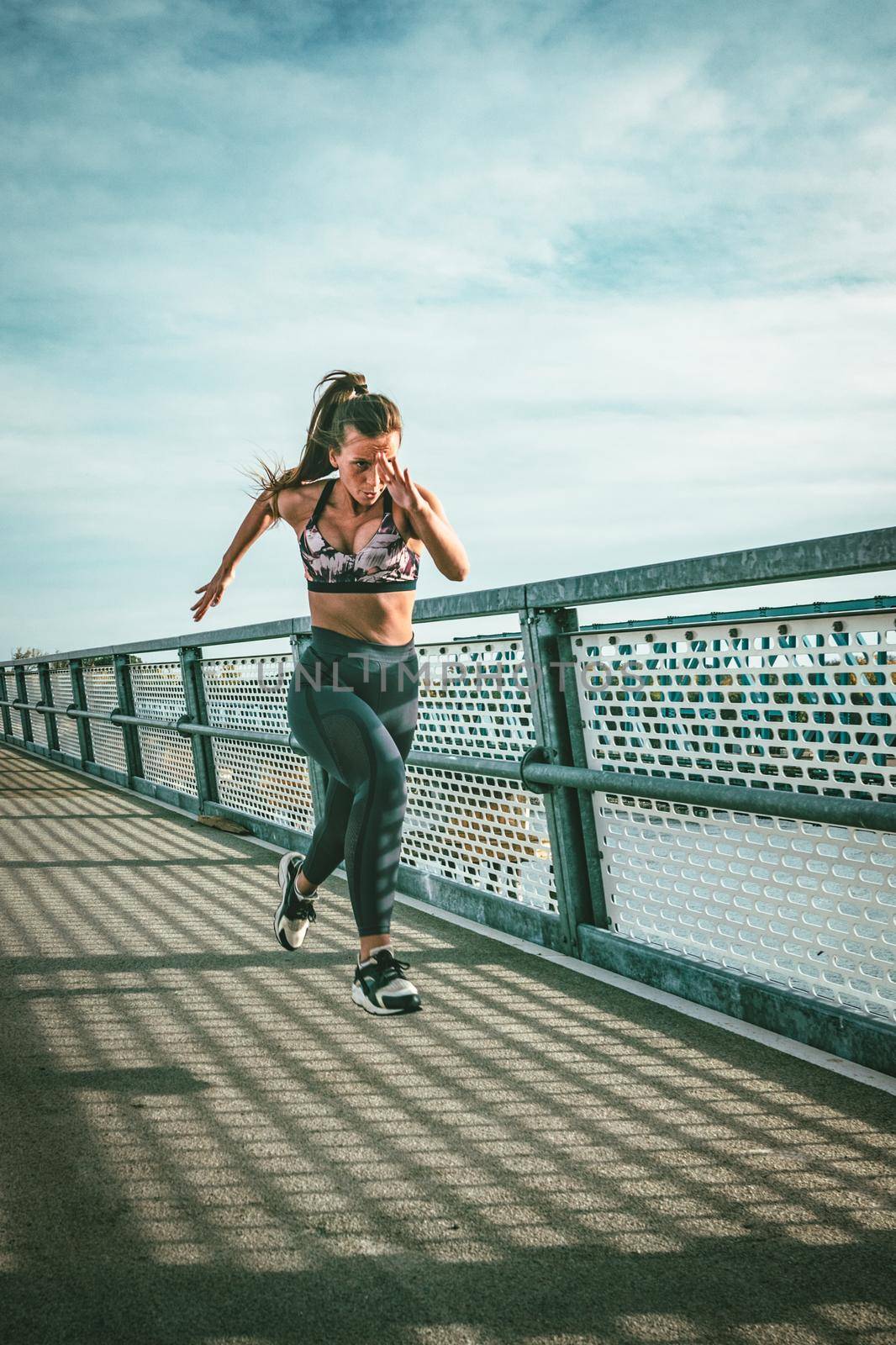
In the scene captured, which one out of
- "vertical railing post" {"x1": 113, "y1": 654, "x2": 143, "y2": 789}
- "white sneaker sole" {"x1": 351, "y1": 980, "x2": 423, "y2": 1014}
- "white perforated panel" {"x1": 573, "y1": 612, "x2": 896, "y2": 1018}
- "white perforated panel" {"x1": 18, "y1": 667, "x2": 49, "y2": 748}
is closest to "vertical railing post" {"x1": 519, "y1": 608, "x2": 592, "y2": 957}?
"white perforated panel" {"x1": 573, "y1": 612, "x2": 896, "y2": 1018}

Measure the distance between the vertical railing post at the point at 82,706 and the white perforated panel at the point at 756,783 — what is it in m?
10.3

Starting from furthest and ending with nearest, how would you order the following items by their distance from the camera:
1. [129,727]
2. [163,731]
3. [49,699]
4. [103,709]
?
[49,699] < [103,709] < [129,727] < [163,731]

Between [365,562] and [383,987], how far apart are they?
4.67ft

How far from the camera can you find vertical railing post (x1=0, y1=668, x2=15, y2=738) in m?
19.9

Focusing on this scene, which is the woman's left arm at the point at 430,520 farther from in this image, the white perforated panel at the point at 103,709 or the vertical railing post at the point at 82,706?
the vertical railing post at the point at 82,706

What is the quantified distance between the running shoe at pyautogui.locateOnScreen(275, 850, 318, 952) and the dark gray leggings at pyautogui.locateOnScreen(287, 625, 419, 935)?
0.38m

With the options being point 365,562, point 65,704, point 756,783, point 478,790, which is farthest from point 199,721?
point 65,704

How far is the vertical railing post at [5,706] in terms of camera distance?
19.9m

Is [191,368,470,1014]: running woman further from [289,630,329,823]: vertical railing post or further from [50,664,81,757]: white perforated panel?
[50,664,81,757]: white perforated panel

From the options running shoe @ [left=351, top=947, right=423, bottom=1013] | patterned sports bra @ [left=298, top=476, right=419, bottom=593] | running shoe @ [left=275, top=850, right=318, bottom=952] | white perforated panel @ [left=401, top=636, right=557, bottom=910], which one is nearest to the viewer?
running shoe @ [left=351, top=947, right=423, bottom=1013]

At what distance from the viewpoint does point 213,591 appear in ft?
13.4

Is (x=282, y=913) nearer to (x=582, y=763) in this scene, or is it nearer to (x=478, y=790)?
(x=478, y=790)

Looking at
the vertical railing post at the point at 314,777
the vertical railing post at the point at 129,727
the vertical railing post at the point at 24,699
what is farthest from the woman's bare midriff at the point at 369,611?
the vertical railing post at the point at 24,699

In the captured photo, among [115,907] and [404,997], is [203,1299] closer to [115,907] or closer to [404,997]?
[404,997]
